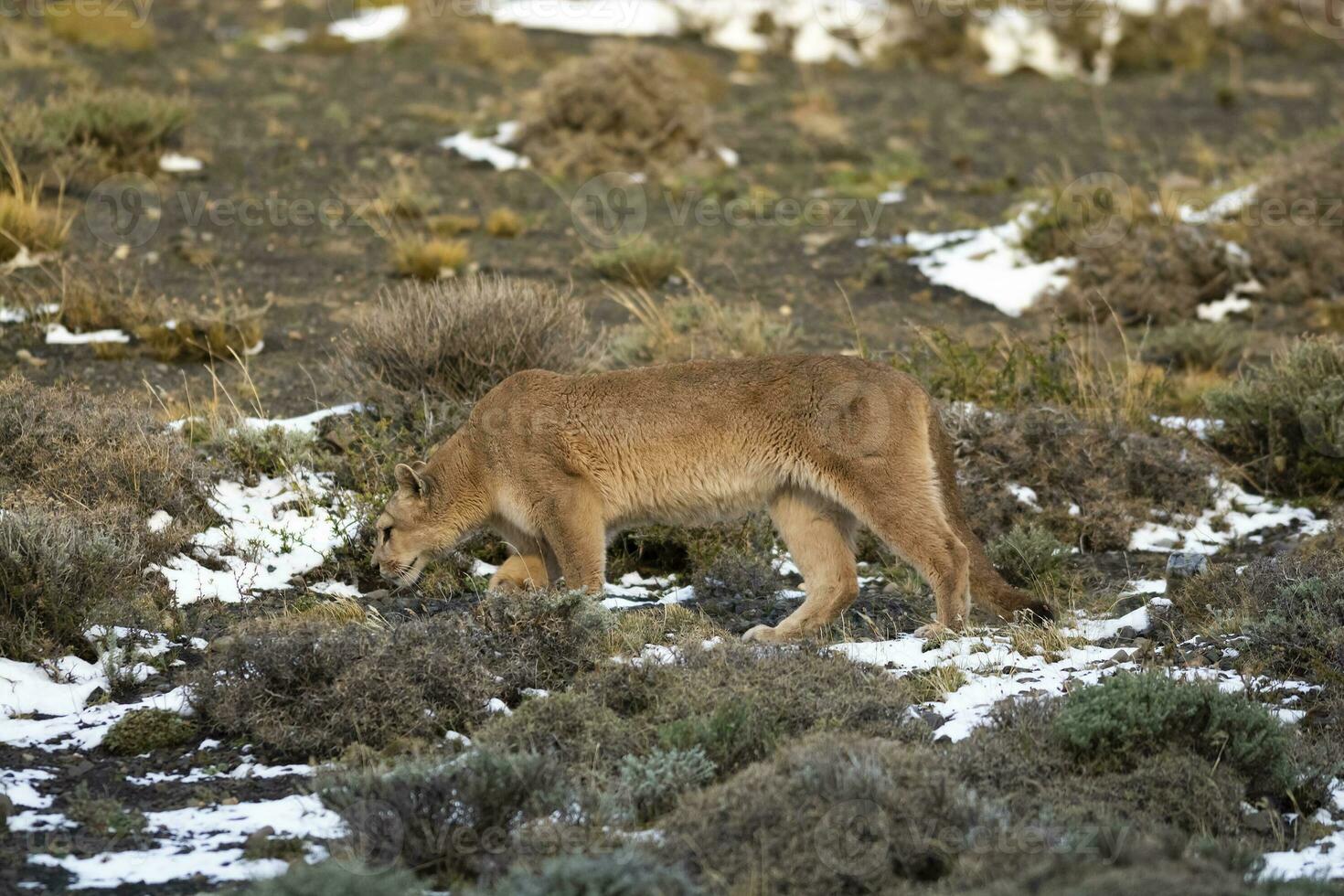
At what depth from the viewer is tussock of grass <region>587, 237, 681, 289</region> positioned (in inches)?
611

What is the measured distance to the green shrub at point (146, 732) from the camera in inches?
246

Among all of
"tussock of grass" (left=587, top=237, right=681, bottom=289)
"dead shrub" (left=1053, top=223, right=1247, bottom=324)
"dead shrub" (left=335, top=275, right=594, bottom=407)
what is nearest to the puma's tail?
"dead shrub" (left=335, top=275, right=594, bottom=407)

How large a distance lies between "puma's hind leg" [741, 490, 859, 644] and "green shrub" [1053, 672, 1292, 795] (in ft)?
7.71

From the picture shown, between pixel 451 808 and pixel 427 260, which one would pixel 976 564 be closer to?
pixel 451 808

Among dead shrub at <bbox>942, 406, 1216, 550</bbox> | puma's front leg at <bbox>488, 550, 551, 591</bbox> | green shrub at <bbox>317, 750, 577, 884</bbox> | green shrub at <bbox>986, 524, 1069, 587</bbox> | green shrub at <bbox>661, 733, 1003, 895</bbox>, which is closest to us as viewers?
green shrub at <bbox>661, 733, 1003, 895</bbox>

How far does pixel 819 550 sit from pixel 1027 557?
6.44 feet

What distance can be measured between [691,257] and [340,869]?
12923mm

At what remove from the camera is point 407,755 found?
20.1 feet

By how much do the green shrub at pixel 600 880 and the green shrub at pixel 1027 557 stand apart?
546cm

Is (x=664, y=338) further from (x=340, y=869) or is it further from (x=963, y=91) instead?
(x=963, y=91)

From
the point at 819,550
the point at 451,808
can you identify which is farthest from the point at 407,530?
the point at 451,808

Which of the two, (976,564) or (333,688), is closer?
(333,688)

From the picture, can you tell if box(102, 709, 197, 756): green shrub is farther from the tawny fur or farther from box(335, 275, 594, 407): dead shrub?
box(335, 275, 594, 407): dead shrub

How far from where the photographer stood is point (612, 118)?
20484mm
